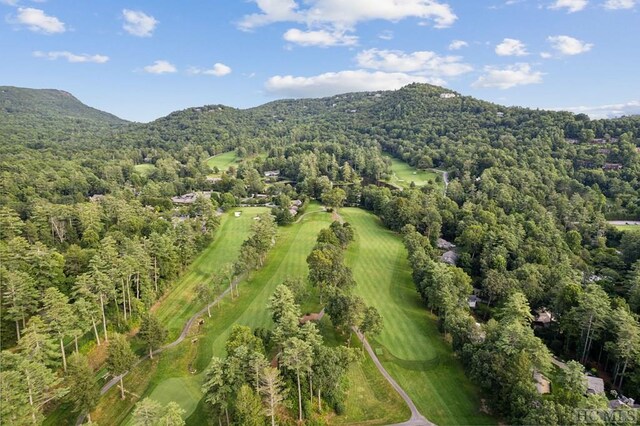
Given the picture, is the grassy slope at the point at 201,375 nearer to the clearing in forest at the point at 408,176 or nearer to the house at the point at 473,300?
the house at the point at 473,300

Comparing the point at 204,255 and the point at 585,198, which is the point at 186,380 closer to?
the point at 204,255

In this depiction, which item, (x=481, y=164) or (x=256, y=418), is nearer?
(x=256, y=418)

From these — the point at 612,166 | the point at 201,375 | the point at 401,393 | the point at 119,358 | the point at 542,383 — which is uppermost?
the point at 612,166

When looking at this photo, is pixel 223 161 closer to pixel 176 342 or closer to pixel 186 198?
pixel 186 198

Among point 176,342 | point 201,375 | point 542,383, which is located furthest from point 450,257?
point 176,342

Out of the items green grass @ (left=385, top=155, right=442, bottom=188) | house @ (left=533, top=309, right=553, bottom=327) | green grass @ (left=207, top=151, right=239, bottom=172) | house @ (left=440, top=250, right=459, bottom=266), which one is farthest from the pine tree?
green grass @ (left=207, top=151, right=239, bottom=172)

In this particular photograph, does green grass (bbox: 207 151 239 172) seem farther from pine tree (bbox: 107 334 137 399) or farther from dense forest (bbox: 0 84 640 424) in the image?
pine tree (bbox: 107 334 137 399)

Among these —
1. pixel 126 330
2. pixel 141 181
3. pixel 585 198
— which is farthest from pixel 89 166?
pixel 585 198
